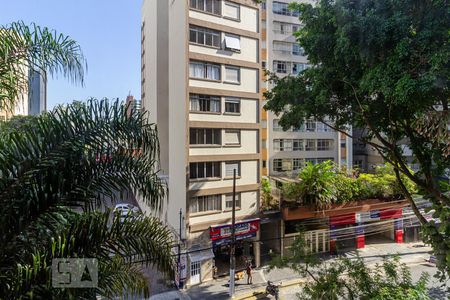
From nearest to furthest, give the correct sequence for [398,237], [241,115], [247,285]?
[247,285] → [241,115] → [398,237]

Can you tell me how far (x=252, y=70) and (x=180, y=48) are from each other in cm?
389

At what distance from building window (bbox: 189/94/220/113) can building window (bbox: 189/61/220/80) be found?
99cm

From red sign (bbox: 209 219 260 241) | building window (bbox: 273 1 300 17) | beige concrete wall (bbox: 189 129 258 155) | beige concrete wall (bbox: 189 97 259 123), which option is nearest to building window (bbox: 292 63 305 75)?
building window (bbox: 273 1 300 17)

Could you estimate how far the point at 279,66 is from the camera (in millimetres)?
24484

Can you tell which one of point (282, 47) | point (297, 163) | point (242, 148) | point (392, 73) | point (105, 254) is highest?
point (282, 47)

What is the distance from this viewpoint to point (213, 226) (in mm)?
13789

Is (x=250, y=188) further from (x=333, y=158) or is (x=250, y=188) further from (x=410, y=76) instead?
(x=333, y=158)

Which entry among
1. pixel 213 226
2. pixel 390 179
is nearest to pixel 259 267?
pixel 213 226

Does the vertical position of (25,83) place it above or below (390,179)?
above

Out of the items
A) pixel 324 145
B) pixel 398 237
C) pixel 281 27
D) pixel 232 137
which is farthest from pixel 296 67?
pixel 398 237

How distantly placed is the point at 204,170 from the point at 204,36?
6.53 metres

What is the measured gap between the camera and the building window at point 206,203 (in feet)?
44.6

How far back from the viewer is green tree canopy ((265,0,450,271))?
5.04 metres

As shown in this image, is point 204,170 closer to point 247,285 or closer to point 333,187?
point 247,285
